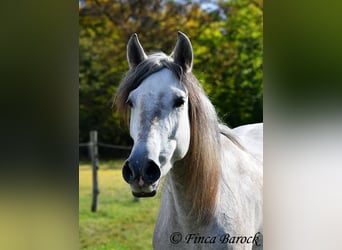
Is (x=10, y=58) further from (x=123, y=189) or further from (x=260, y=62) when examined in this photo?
(x=260, y=62)

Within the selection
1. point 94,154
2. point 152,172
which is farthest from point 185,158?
point 94,154

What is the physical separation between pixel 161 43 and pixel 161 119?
56cm

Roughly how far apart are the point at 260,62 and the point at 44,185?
1.23 meters

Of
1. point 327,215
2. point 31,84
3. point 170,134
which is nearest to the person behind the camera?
point 170,134

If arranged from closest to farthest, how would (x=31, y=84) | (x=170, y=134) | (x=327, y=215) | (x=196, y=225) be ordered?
(x=170, y=134) < (x=196, y=225) < (x=31, y=84) < (x=327, y=215)

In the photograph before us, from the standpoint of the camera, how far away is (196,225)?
204cm

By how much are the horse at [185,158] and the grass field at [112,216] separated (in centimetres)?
9

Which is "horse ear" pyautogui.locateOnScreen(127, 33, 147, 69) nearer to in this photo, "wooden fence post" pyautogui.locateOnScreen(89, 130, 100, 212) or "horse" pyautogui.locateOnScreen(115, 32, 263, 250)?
"horse" pyautogui.locateOnScreen(115, 32, 263, 250)

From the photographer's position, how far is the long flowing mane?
191 centimetres

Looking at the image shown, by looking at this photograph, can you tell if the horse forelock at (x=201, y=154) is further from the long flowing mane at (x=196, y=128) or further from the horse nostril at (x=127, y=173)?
the horse nostril at (x=127, y=173)

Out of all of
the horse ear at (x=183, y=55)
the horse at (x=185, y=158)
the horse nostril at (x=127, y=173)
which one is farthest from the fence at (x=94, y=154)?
the horse ear at (x=183, y=55)

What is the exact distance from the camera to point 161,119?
1814 mm

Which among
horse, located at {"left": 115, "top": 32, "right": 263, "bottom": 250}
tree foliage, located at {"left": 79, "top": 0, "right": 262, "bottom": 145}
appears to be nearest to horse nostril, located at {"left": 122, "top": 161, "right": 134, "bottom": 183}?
horse, located at {"left": 115, "top": 32, "right": 263, "bottom": 250}

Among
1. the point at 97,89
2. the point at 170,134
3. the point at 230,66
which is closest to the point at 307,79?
the point at 230,66
